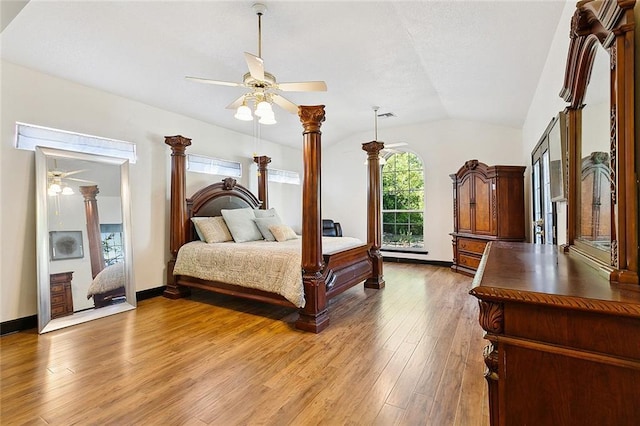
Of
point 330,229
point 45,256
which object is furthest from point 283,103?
point 330,229

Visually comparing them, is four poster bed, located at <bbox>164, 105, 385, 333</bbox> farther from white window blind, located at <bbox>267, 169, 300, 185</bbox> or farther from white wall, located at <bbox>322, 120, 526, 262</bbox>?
white wall, located at <bbox>322, 120, 526, 262</bbox>

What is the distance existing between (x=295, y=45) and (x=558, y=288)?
3112mm

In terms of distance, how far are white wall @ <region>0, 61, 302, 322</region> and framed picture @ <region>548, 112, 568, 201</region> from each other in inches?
166

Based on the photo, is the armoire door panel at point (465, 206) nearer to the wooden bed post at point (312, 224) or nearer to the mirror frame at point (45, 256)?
the wooden bed post at point (312, 224)

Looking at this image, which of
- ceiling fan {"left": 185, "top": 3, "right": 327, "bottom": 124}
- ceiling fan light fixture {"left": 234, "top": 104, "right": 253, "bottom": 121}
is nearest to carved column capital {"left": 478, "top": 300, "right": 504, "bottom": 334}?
ceiling fan {"left": 185, "top": 3, "right": 327, "bottom": 124}

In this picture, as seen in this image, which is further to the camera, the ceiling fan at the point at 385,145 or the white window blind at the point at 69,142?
the ceiling fan at the point at 385,145

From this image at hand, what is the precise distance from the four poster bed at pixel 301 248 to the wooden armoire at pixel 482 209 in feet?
5.89

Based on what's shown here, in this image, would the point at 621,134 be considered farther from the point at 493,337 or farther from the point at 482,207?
the point at 482,207

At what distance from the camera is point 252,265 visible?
333 cm

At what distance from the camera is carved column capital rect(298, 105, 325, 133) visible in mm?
2979

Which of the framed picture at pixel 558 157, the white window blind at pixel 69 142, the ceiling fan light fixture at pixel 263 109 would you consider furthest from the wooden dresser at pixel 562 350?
the white window blind at pixel 69 142

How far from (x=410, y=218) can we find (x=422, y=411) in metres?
5.13

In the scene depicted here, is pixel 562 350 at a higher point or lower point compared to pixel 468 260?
higher

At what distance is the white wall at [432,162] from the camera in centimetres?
552
